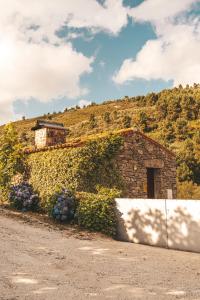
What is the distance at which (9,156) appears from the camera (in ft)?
49.6

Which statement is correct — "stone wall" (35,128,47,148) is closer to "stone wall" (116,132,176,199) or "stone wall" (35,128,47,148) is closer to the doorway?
"stone wall" (116,132,176,199)

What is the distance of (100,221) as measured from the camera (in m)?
10.3

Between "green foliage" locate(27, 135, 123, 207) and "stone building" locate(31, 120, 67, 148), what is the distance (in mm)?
1895

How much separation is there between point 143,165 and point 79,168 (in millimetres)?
3274

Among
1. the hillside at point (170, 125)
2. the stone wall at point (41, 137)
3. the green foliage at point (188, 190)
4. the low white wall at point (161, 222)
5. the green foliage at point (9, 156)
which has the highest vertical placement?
the hillside at point (170, 125)

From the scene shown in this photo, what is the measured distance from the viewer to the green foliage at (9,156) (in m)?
15.0

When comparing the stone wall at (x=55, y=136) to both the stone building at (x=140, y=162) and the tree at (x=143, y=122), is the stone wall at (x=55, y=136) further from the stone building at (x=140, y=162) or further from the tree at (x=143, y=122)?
the tree at (x=143, y=122)

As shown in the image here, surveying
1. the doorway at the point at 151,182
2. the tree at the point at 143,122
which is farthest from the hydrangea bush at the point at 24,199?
the tree at the point at 143,122

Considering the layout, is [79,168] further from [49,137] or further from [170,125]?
[170,125]

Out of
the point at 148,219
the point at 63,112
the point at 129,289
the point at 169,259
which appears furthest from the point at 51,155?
the point at 63,112

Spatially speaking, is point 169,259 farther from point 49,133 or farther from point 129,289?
point 49,133

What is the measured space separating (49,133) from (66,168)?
3.75 metres

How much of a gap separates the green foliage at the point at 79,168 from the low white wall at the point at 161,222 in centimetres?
291

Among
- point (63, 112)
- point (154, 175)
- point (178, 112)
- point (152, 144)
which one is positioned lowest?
point (154, 175)
